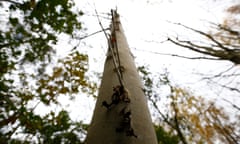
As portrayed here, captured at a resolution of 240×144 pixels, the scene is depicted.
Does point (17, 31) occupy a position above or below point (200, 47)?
above

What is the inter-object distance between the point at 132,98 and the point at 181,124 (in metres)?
6.15

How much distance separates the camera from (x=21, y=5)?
3.05 meters

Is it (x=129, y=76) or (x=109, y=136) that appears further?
(x=129, y=76)

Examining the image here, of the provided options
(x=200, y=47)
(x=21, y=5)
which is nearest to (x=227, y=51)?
(x=200, y=47)

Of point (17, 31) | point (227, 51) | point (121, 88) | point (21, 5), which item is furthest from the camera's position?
point (17, 31)

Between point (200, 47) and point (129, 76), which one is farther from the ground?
point (200, 47)

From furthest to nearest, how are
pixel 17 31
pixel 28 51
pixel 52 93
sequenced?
1. pixel 52 93
2. pixel 28 51
3. pixel 17 31

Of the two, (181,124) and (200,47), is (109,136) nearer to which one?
(200,47)

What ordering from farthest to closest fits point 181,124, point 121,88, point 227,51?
1. point 181,124
2. point 227,51
3. point 121,88

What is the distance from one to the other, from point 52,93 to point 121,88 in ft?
17.8

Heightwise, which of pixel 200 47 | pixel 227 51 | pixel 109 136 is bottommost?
pixel 109 136

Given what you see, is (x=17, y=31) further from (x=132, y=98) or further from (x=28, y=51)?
(x=132, y=98)

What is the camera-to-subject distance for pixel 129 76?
1.58 m

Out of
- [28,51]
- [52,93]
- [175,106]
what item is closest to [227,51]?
[28,51]
